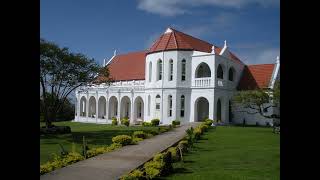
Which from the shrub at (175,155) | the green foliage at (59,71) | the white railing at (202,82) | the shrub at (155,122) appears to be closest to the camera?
the shrub at (175,155)

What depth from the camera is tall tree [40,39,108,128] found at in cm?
2742

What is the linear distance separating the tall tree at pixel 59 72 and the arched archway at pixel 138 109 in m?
15.4

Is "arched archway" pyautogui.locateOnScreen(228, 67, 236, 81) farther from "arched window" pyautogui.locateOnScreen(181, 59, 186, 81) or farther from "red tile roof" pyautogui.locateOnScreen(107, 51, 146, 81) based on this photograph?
"red tile roof" pyautogui.locateOnScreen(107, 51, 146, 81)

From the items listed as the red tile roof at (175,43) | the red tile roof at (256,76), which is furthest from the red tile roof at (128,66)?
the red tile roof at (256,76)

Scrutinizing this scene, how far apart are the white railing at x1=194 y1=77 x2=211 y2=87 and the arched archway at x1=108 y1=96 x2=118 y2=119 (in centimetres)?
1475

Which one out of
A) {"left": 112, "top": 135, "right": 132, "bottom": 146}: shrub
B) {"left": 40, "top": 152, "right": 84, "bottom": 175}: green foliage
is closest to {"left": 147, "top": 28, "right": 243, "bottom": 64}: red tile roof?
{"left": 112, "top": 135, "right": 132, "bottom": 146}: shrub

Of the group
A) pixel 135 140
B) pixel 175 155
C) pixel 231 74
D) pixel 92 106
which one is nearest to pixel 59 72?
pixel 135 140

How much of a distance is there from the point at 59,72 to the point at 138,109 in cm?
1989

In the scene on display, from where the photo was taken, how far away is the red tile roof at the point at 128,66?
4834 cm

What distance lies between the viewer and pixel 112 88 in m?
48.3

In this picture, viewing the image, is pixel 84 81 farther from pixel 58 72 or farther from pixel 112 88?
pixel 112 88

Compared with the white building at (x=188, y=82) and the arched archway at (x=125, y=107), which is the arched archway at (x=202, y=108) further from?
the arched archway at (x=125, y=107)
